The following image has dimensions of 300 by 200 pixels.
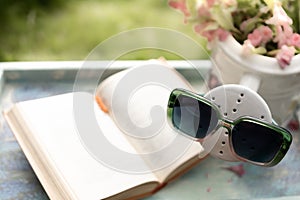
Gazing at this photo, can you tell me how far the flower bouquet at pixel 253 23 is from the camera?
81 centimetres

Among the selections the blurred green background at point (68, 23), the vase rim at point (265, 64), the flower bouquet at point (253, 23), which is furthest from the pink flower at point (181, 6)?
the blurred green background at point (68, 23)

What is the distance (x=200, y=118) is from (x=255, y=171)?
0.15 m

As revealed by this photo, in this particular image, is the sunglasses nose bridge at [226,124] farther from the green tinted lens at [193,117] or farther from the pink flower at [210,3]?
the pink flower at [210,3]

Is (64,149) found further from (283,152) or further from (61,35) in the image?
(61,35)

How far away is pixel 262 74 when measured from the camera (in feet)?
2.68

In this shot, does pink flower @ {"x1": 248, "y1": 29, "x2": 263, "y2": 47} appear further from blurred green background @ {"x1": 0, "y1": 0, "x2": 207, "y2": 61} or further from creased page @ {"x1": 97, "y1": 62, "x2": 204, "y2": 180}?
blurred green background @ {"x1": 0, "y1": 0, "x2": 207, "y2": 61}

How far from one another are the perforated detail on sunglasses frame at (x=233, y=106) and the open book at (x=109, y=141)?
34mm

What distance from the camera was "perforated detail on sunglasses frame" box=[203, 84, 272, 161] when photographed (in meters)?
0.77

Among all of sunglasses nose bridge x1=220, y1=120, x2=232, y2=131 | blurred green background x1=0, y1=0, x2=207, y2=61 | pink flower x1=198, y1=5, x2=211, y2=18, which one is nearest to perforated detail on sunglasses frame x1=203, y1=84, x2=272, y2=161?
sunglasses nose bridge x1=220, y1=120, x2=232, y2=131

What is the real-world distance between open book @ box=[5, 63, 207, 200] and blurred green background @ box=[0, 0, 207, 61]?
0.52 meters

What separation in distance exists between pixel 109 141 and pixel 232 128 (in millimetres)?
168

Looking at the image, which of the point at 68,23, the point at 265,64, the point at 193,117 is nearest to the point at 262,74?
the point at 265,64

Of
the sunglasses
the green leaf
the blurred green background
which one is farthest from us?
the blurred green background

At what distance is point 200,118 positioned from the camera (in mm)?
760
